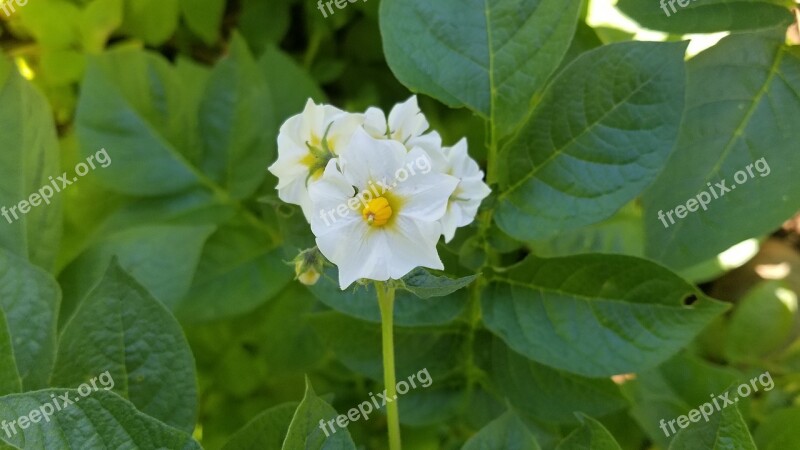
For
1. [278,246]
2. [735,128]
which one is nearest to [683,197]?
[735,128]

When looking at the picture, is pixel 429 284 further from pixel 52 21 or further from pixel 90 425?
pixel 52 21

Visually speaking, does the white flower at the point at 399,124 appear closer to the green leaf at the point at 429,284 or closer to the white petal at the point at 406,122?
the white petal at the point at 406,122

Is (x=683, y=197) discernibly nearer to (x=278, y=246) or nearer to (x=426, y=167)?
(x=426, y=167)

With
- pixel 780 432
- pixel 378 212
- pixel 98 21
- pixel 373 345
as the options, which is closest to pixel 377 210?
pixel 378 212

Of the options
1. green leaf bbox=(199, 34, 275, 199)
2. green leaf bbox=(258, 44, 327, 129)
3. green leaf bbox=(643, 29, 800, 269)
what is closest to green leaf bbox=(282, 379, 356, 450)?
green leaf bbox=(643, 29, 800, 269)

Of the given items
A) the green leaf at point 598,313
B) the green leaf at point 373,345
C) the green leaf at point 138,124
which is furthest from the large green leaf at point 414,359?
the green leaf at point 138,124

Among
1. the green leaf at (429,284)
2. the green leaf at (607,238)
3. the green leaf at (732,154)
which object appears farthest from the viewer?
the green leaf at (607,238)

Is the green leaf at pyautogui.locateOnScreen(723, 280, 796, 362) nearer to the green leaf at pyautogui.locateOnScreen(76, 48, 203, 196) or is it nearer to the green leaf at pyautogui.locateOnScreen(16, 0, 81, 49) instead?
the green leaf at pyautogui.locateOnScreen(76, 48, 203, 196)
